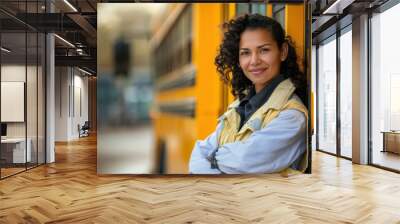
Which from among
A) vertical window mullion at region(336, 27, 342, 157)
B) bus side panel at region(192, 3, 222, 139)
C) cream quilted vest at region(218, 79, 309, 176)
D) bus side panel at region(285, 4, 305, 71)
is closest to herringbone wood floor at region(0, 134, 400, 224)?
cream quilted vest at region(218, 79, 309, 176)

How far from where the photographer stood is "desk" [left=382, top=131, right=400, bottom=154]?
278 inches

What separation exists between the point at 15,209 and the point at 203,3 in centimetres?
355

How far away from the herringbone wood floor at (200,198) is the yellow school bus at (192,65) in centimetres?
73

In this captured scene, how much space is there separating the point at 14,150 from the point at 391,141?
671cm

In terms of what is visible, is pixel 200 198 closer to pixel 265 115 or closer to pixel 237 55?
pixel 265 115

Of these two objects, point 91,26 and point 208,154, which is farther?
point 91,26

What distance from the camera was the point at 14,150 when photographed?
6816 millimetres

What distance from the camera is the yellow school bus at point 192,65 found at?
5516mm

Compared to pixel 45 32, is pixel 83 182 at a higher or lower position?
lower

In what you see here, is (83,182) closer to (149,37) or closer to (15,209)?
(15,209)

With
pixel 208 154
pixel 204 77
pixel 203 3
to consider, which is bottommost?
pixel 208 154

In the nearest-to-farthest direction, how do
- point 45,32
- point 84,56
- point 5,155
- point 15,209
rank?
1. point 15,209
2. point 5,155
3. point 45,32
4. point 84,56

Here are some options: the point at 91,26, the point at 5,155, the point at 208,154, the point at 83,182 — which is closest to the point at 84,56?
the point at 91,26

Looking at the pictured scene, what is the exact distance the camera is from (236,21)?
5.57 meters
